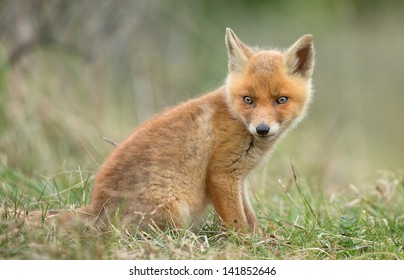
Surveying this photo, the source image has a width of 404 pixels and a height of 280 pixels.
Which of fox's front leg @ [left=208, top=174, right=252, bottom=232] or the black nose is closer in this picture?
the black nose

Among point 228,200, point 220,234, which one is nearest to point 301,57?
point 228,200

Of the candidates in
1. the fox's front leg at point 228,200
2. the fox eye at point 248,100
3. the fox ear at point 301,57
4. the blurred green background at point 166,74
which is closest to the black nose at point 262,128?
the fox eye at point 248,100

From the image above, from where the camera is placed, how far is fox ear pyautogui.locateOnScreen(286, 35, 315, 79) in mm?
6562

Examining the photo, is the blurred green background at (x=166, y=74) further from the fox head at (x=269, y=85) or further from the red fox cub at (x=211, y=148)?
the fox head at (x=269, y=85)

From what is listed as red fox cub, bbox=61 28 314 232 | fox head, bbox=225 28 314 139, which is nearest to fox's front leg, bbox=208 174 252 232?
red fox cub, bbox=61 28 314 232

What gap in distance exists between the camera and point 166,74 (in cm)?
1370

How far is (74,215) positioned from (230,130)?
1.68 metres

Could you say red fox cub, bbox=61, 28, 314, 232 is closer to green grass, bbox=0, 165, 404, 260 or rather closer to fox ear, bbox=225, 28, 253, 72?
fox ear, bbox=225, 28, 253, 72

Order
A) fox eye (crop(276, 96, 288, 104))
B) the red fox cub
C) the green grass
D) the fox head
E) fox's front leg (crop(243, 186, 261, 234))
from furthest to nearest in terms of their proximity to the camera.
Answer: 1. fox's front leg (crop(243, 186, 261, 234))
2. fox eye (crop(276, 96, 288, 104))
3. the fox head
4. the red fox cub
5. the green grass

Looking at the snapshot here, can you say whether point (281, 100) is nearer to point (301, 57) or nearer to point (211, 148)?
point (301, 57)

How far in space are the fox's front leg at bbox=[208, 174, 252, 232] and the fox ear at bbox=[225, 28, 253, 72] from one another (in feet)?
3.68

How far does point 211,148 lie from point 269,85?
80 centimetres

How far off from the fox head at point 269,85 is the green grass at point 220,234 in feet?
2.07
